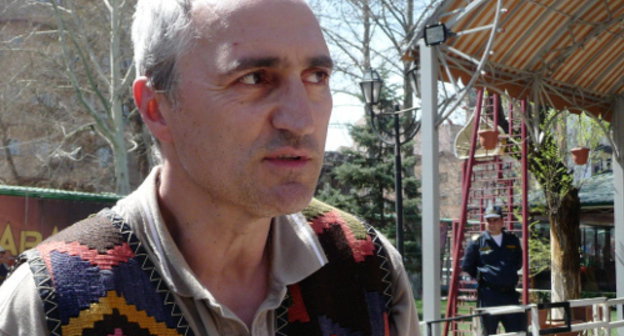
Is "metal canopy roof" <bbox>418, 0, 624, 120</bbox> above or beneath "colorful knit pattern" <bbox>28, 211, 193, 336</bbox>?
above

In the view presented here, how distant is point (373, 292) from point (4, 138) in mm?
26061

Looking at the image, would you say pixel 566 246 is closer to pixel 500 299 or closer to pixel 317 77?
pixel 500 299

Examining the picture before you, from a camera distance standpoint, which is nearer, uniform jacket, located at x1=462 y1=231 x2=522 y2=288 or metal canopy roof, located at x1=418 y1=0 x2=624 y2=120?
metal canopy roof, located at x1=418 y1=0 x2=624 y2=120

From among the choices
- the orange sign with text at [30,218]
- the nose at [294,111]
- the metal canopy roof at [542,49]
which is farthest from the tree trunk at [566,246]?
the nose at [294,111]

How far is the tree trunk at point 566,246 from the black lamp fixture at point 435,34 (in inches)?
355

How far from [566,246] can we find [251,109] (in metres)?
14.5

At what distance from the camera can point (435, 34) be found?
6.45 meters

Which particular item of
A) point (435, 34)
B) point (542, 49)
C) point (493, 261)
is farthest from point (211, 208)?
point (493, 261)

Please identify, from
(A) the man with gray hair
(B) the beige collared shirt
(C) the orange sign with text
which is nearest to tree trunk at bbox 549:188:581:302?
(C) the orange sign with text

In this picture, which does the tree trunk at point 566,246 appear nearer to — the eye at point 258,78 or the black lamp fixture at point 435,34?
the black lamp fixture at point 435,34

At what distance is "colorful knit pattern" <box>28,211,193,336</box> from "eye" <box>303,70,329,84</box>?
379 millimetres

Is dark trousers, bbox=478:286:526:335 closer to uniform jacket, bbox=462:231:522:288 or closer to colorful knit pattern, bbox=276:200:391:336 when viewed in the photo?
uniform jacket, bbox=462:231:522:288

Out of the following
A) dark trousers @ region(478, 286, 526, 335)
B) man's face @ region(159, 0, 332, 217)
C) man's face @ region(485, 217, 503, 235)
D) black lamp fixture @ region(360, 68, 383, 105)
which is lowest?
dark trousers @ region(478, 286, 526, 335)

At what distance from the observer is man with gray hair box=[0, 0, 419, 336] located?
47.8 inches
